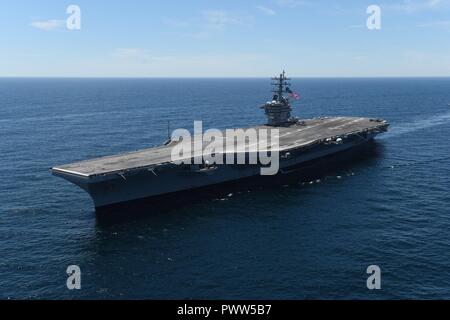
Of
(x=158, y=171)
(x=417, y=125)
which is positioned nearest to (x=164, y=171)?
(x=158, y=171)

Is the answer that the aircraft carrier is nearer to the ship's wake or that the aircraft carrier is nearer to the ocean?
the ocean

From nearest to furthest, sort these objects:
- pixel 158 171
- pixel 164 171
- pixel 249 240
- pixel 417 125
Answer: pixel 249 240 → pixel 158 171 → pixel 164 171 → pixel 417 125

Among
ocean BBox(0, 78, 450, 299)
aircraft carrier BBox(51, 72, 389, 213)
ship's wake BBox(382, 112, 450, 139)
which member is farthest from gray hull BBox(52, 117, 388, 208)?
ship's wake BBox(382, 112, 450, 139)

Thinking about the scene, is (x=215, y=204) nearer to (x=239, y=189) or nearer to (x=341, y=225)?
(x=239, y=189)

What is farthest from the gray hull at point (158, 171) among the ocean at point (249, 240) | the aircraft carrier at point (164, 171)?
the ocean at point (249, 240)

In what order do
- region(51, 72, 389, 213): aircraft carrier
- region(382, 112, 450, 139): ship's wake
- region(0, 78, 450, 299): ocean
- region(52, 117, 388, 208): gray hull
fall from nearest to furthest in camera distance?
region(0, 78, 450, 299): ocean → region(52, 117, 388, 208): gray hull → region(51, 72, 389, 213): aircraft carrier → region(382, 112, 450, 139): ship's wake

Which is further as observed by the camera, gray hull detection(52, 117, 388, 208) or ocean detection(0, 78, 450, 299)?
gray hull detection(52, 117, 388, 208)

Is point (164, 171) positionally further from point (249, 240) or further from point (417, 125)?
point (417, 125)
